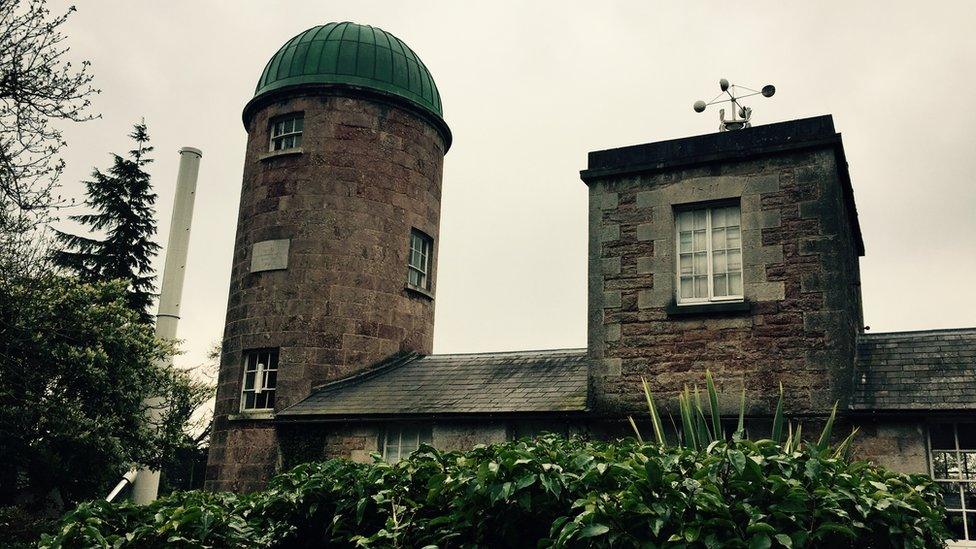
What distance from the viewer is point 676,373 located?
1131 centimetres

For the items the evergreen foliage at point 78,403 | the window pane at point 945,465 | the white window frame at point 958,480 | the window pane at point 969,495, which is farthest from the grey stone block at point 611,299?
the evergreen foliage at point 78,403

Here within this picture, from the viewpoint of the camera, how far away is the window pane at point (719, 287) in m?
11.4

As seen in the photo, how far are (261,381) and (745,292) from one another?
9409mm

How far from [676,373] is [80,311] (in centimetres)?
1227

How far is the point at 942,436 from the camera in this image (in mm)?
10031

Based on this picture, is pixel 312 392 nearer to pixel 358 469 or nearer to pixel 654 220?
pixel 654 220

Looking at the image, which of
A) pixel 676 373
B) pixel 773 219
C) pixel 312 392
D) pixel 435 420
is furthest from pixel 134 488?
pixel 773 219

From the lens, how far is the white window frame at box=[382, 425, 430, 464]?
13273mm

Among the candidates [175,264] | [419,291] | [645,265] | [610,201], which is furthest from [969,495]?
[175,264]

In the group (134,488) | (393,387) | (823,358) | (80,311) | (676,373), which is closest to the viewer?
(823,358)

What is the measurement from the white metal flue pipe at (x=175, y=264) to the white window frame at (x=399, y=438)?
500 inches

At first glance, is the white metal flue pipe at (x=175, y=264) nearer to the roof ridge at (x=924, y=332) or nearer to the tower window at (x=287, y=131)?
the tower window at (x=287, y=131)

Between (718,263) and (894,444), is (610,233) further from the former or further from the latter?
(894,444)

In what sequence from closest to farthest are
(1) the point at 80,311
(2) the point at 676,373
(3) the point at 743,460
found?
(3) the point at 743,460
(2) the point at 676,373
(1) the point at 80,311
